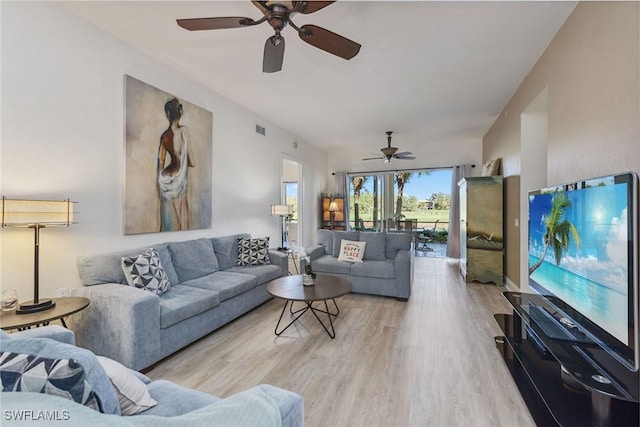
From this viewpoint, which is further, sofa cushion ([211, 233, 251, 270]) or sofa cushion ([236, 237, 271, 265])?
sofa cushion ([236, 237, 271, 265])

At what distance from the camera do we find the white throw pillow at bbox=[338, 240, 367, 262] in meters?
4.31

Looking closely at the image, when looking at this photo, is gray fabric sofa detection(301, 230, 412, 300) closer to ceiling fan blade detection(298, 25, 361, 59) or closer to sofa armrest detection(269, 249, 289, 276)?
sofa armrest detection(269, 249, 289, 276)

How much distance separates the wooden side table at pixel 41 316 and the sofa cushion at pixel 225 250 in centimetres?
163

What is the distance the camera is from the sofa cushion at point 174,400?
1.13 metres

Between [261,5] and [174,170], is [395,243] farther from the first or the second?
[261,5]

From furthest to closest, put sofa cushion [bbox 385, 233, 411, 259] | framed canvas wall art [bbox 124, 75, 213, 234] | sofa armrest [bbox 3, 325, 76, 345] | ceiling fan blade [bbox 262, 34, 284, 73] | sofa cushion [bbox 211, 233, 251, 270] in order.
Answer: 1. sofa cushion [bbox 385, 233, 411, 259]
2. sofa cushion [bbox 211, 233, 251, 270]
3. framed canvas wall art [bbox 124, 75, 213, 234]
4. ceiling fan blade [bbox 262, 34, 284, 73]
5. sofa armrest [bbox 3, 325, 76, 345]

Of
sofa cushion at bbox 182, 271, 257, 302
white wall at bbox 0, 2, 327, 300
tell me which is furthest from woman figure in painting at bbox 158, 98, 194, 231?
sofa cushion at bbox 182, 271, 257, 302

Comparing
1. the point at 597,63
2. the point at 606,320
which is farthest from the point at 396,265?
the point at 597,63

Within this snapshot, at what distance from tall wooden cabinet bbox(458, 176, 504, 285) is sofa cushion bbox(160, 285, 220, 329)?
13.7 ft

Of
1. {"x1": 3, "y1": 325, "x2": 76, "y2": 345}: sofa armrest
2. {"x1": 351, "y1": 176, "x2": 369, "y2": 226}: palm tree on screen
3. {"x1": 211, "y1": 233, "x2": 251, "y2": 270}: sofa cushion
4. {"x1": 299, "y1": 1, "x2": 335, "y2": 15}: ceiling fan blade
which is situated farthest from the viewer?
{"x1": 351, "y1": 176, "x2": 369, "y2": 226}: palm tree on screen

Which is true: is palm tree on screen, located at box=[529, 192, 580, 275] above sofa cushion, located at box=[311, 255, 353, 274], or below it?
above

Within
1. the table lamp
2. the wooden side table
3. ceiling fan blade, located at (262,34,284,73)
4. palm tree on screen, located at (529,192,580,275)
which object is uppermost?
ceiling fan blade, located at (262,34,284,73)

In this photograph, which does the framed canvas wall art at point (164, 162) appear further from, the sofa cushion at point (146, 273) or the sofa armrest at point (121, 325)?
the sofa armrest at point (121, 325)

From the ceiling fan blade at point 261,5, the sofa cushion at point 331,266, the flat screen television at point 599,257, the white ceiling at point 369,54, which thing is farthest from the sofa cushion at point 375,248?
the ceiling fan blade at point 261,5
